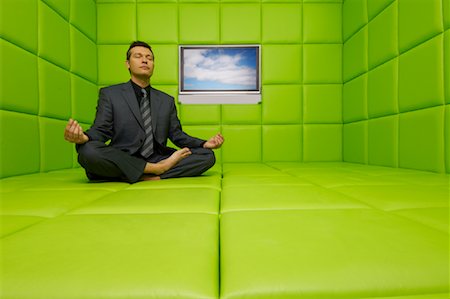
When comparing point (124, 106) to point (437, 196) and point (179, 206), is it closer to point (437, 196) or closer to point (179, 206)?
point (179, 206)

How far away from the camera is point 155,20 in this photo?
3381 mm

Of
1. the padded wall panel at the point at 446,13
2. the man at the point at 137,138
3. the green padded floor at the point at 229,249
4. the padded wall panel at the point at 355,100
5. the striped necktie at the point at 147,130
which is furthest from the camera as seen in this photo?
the padded wall panel at the point at 355,100

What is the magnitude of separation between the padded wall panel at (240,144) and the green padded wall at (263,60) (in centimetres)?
1

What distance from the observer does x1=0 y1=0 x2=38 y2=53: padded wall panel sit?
2.02 metres

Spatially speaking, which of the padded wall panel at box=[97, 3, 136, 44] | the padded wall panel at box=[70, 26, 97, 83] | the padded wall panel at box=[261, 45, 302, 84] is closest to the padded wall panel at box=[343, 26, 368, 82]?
the padded wall panel at box=[261, 45, 302, 84]

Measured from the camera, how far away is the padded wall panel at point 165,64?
134 inches

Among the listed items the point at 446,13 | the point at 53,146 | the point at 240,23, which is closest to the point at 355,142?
the point at 446,13

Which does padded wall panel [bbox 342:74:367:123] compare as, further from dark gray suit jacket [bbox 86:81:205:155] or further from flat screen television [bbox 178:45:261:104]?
dark gray suit jacket [bbox 86:81:205:155]

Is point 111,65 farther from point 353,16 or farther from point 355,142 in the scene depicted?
point 355,142

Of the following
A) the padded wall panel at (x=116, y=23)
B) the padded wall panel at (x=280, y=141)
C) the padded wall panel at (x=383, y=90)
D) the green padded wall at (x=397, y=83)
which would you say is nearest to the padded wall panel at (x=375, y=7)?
the green padded wall at (x=397, y=83)

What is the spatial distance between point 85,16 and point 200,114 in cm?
147

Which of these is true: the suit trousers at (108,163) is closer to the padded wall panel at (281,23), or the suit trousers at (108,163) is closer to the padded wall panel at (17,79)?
the padded wall panel at (17,79)

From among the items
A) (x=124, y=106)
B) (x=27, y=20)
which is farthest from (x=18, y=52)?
(x=124, y=106)

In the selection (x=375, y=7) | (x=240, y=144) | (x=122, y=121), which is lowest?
(x=240, y=144)
